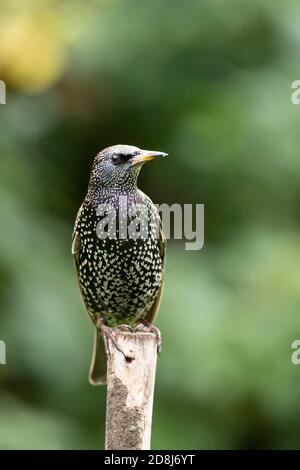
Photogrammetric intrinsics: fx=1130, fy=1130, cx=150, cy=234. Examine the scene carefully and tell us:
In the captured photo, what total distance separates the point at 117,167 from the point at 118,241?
15.7 inches

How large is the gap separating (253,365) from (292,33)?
2.50 m

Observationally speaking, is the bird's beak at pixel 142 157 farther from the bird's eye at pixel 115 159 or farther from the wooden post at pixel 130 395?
the wooden post at pixel 130 395

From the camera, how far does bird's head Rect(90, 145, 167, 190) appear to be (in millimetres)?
5969

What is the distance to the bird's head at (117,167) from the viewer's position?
5969mm

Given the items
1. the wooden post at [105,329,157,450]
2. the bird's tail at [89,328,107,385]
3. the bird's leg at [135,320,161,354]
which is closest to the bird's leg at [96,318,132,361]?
the wooden post at [105,329,157,450]

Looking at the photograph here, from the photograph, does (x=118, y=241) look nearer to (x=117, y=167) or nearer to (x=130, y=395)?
(x=117, y=167)

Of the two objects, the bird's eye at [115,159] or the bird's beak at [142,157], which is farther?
the bird's eye at [115,159]

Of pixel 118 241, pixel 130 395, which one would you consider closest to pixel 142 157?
pixel 118 241

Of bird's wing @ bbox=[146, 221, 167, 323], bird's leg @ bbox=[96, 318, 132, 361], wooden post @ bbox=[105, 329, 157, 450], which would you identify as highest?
bird's wing @ bbox=[146, 221, 167, 323]

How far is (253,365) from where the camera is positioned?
23.9ft

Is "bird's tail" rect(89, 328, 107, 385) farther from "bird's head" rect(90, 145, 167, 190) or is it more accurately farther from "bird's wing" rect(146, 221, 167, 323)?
"bird's head" rect(90, 145, 167, 190)

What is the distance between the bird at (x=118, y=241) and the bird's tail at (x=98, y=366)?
327 millimetres

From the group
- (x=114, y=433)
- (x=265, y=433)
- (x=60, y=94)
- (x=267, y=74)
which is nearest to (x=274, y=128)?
(x=267, y=74)

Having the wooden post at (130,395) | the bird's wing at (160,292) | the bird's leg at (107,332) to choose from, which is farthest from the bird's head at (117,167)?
the wooden post at (130,395)
